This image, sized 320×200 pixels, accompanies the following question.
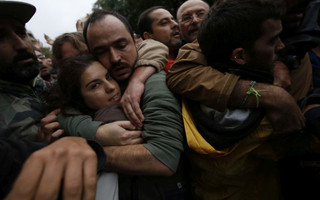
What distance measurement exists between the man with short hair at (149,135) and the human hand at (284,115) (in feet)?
1.95

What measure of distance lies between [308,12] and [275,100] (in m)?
0.95

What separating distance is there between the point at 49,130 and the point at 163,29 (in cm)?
239

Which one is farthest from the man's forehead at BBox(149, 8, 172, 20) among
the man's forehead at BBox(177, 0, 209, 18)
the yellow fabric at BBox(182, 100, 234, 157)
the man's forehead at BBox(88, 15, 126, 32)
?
the yellow fabric at BBox(182, 100, 234, 157)

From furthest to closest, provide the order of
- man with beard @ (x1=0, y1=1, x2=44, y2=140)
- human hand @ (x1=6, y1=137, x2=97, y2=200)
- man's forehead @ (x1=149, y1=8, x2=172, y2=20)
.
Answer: man's forehead @ (x1=149, y1=8, x2=172, y2=20), man with beard @ (x1=0, y1=1, x2=44, y2=140), human hand @ (x1=6, y1=137, x2=97, y2=200)

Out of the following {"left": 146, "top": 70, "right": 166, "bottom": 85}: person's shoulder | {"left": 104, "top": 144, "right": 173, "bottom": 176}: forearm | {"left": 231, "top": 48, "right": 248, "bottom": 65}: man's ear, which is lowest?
{"left": 104, "top": 144, "right": 173, "bottom": 176}: forearm

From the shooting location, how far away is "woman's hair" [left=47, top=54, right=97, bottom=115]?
169 cm

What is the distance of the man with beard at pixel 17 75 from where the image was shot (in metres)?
1.58

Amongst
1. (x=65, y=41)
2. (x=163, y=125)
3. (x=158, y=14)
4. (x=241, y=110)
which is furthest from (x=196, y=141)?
(x=158, y=14)

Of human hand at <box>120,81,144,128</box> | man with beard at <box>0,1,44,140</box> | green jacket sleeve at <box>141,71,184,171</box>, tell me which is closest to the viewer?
green jacket sleeve at <box>141,71,184,171</box>

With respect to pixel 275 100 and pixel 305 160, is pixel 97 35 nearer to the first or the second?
pixel 275 100

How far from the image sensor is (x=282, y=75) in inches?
58.7

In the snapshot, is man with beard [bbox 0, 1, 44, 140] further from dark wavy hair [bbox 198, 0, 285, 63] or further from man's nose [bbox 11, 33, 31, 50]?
dark wavy hair [bbox 198, 0, 285, 63]

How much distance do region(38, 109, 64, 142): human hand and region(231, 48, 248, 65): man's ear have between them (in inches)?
53.3

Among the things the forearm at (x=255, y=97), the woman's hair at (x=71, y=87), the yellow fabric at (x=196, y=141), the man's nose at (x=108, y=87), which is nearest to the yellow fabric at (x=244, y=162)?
the yellow fabric at (x=196, y=141)
